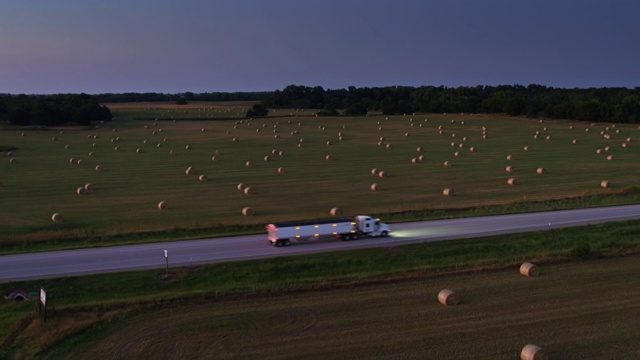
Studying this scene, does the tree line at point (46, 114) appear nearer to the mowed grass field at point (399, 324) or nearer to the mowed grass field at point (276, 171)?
the mowed grass field at point (276, 171)

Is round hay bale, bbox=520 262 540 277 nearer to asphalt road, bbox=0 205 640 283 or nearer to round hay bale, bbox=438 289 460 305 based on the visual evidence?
round hay bale, bbox=438 289 460 305

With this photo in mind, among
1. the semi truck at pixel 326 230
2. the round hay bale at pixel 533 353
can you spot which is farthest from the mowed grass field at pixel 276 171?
the round hay bale at pixel 533 353

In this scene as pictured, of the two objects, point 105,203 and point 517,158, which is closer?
point 105,203

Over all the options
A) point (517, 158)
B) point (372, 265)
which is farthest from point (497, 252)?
point (517, 158)

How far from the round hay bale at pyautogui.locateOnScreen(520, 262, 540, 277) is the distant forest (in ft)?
276

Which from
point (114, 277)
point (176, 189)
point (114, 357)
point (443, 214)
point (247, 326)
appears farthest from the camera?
point (176, 189)

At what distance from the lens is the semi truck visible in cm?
2911

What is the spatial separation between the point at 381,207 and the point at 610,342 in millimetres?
19659

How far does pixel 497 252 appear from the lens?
28266mm

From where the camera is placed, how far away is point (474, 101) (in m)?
128

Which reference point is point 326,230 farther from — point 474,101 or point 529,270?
point 474,101

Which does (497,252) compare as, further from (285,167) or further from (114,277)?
(285,167)

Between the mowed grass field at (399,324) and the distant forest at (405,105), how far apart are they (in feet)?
276

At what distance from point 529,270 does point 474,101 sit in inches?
4197
